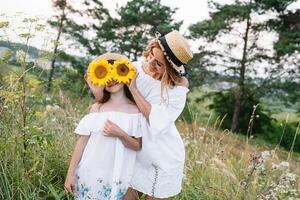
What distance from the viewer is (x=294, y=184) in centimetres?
607

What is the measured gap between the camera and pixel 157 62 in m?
3.26

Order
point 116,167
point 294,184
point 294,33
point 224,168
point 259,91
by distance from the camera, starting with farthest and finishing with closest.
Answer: point 259,91 < point 294,33 < point 294,184 < point 224,168 < point 116,167

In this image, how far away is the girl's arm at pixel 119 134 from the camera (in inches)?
124

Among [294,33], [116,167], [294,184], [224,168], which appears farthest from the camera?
[294,33]

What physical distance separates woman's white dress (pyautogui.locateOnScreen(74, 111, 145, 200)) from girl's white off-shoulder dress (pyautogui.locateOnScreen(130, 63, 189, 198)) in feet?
0.25

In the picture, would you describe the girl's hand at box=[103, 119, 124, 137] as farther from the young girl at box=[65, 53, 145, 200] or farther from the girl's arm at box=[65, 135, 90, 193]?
the girl's arm at box=[65, 135, 90, 193]

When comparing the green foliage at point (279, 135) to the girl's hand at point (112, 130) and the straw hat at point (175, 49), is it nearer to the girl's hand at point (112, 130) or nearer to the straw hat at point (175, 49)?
the straw hat at point (175, 49)

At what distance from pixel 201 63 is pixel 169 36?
19.2 m

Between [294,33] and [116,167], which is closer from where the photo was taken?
[116,167]

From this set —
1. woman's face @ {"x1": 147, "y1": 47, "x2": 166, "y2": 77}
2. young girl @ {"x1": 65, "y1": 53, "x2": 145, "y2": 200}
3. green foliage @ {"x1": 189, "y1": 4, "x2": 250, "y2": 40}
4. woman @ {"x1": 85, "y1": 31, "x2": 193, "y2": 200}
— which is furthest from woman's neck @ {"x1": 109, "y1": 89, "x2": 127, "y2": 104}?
green foliage @ {"x1": 189, "y1": 4, "x2": 250, "y2": 40}

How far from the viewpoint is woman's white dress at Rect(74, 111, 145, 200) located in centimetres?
321

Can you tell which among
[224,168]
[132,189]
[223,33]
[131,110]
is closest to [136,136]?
[131,110]

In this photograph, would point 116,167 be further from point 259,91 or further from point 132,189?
point 259,91

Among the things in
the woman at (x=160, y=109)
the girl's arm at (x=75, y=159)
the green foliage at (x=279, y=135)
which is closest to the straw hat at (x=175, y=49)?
the woman at (x=160, y=109)
